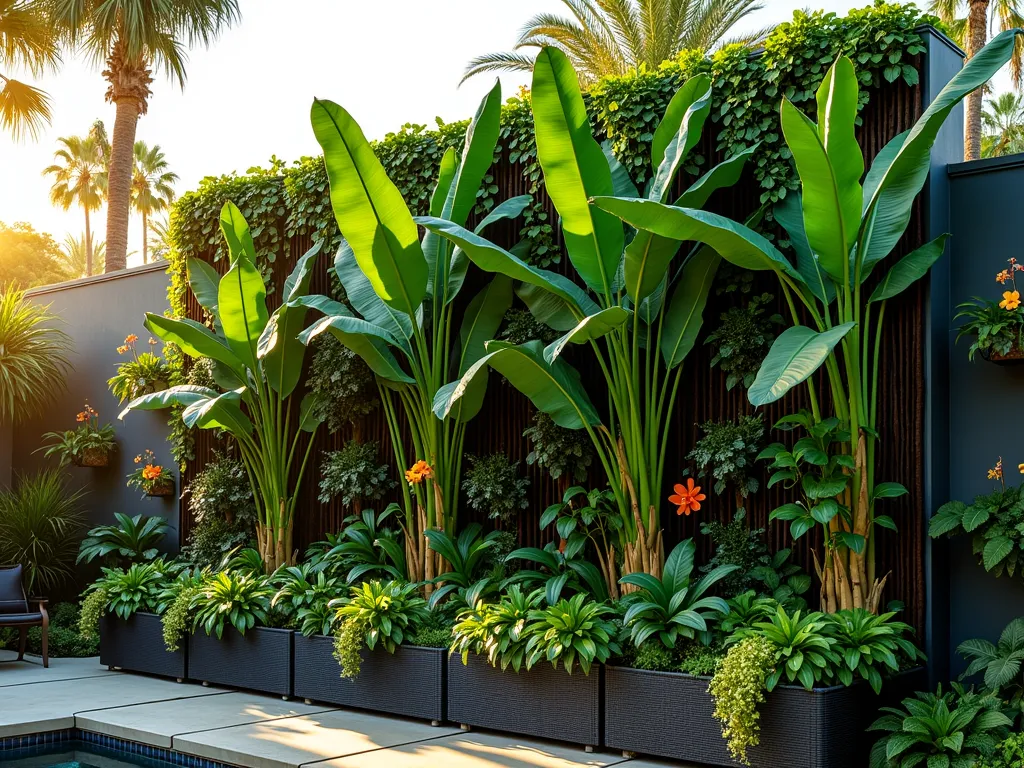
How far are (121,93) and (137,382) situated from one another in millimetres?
6486

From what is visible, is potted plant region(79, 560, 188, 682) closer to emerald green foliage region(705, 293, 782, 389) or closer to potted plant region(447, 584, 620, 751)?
potted plant region(447, 584, 620, 751)

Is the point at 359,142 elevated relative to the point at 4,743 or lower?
elevated

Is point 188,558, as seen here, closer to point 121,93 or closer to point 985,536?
point 985,536

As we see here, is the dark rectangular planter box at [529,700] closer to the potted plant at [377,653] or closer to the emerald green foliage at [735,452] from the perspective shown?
the potted plant at [377,653]

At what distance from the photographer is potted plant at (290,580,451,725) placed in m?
5.74

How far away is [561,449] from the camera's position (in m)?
6.10

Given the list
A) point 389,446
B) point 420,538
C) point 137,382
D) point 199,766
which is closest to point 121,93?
point 137,382

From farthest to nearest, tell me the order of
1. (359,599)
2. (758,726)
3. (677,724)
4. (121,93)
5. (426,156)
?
(121,93) → (426,156) → (359,599) → (677,724) → (758,726)

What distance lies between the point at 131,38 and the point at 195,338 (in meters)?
5.99

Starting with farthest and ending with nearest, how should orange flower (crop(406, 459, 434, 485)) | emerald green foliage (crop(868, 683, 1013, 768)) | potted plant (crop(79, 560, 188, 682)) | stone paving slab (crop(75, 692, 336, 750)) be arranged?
potted plant (crop(79, 560, 188, 682))
orange flower (crop(406, 459, 434, 485))
stone paving slab (crop(75, 692, 336, 750))
emerald green foliage (crop(868, 683, 1013, 768))

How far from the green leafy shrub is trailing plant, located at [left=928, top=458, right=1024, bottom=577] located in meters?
1.07

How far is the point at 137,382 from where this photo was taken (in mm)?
8719

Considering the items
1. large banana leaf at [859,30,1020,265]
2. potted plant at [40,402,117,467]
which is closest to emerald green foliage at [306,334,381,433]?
potted plant at [40,402,117,467]

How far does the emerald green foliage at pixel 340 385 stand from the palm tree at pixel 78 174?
26067mm
